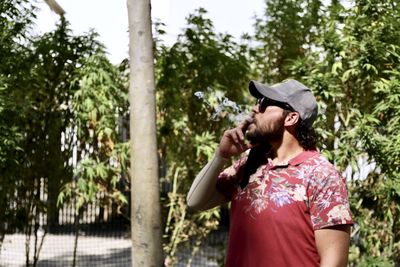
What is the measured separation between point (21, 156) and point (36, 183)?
1.35 ft

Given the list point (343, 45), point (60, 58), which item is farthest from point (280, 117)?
point (60, 58)

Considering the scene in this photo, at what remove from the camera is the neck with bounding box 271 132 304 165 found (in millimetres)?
2279

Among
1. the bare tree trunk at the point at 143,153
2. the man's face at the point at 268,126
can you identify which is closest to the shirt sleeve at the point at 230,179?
the man's face at the point at 268,126

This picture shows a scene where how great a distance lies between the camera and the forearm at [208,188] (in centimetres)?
235

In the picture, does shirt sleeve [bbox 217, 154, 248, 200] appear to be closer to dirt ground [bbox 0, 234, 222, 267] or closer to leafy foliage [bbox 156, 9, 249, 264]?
leafy foliage [bbox 156, 9, 249, 264]

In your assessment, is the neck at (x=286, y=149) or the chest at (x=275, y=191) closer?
the chest at (x=275, y=191)

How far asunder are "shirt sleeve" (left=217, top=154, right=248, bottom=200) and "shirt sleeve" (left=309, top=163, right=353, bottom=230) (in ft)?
1.08

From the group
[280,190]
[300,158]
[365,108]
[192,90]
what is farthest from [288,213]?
[192,90]

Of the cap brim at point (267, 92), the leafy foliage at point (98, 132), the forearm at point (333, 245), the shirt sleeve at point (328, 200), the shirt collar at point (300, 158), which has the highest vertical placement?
the leafy foliage at point (98, 132)

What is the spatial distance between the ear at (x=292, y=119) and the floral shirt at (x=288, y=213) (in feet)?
0.39

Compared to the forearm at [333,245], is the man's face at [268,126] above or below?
above

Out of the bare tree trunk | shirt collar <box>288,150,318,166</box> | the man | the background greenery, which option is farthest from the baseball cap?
the background greenery

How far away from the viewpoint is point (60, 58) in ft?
18.4

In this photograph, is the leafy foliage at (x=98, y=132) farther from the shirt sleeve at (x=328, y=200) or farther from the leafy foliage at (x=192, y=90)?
the shirt sleeve at (x=328, y=200)
